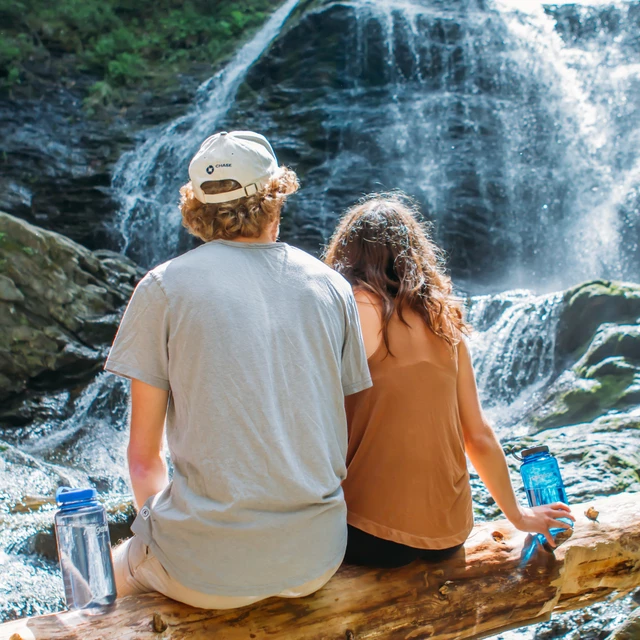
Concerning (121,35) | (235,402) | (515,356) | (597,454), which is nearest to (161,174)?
(121,35)

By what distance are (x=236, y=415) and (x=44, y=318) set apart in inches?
313

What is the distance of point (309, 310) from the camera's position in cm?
205

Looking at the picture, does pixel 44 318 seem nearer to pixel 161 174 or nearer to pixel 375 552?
pixel 161 174

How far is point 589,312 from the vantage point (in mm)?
8953

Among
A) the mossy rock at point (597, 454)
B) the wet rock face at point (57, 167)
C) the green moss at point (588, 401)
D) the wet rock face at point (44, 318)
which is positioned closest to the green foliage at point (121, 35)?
the wet rock face at point (57, 167)

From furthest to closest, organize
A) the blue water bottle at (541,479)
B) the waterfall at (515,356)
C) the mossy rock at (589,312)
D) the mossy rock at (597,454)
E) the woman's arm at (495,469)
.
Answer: the waterfall at (515,356) < the mossy rock at (589,312) < the mossy rock at (597,454) < the blue water bottle at (541,479) < the woman's arm at (495,469)

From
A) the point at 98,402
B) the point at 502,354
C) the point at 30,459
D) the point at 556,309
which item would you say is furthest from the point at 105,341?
the point at 556,309

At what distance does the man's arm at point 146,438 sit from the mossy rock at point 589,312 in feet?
24.5

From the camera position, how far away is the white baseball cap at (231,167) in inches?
81.7

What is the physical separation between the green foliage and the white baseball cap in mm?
14549

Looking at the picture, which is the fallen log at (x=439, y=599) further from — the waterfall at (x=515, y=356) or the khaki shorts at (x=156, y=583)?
the waterfall at (x=515, y=356)

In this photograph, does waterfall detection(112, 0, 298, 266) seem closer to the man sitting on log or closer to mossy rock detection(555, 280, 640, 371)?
mossy rock detection(555, 280, 640, 371)

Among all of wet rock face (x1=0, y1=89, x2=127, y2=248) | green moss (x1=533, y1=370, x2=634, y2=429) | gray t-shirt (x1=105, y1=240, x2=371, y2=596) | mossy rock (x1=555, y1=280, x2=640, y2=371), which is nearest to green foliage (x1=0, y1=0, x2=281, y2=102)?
wet rock face (x1=0, y1=89, x2=127, y2=248)

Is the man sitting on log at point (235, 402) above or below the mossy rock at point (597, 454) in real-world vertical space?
above
